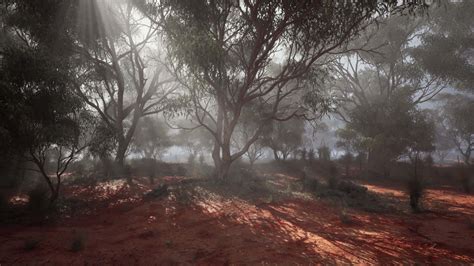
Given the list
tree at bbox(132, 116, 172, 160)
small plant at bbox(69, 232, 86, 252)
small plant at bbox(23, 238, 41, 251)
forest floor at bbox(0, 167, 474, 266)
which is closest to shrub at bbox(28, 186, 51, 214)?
forest floor at bbox(0, 167, 474, 266)

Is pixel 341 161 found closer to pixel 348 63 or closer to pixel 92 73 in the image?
pixel 348 63

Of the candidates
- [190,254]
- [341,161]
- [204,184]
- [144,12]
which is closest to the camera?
[190,254]

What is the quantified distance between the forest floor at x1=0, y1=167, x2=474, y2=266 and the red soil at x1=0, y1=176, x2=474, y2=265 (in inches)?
0.8

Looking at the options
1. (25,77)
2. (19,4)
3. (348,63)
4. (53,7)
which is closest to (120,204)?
(25,77)

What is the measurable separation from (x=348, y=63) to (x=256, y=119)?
12268 mm

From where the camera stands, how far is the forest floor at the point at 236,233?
568 centimetres

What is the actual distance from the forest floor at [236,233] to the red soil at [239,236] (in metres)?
0.02

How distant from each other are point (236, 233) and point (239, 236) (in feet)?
0.78

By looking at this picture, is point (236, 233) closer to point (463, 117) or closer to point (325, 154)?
point (325, 154)

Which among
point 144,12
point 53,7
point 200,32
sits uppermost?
point 144,12

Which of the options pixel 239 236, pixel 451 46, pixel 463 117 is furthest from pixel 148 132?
pixel 463 117

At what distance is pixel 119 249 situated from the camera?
243 inches

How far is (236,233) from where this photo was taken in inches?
282

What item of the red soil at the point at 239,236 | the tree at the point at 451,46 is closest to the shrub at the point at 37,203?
the red soil at the point at 239,236
